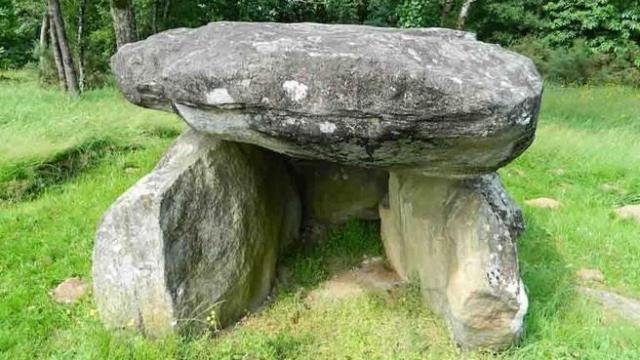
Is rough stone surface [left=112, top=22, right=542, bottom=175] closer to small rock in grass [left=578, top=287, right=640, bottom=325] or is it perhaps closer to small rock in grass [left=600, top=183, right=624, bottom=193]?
small rock in grass [left=578, top=287, right=640, bottom=325]

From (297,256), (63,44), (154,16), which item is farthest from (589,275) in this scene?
(154,16)

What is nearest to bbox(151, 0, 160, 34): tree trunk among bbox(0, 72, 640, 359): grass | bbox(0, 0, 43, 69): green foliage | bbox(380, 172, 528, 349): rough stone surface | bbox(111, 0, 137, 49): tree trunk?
bbox(0, 0, 43, 69): green foliage

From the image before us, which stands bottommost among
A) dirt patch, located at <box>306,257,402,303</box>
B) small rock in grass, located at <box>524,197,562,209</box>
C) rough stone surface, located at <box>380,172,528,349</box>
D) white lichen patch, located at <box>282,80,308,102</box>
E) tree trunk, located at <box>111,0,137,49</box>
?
small rock in grass, located at <box>524,197,562,209</box>

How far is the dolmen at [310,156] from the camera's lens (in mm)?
3432

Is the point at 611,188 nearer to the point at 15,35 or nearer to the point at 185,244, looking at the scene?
the point at 185,244

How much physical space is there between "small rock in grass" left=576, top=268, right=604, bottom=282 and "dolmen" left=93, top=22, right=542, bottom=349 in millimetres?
1249

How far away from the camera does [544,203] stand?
7.17m

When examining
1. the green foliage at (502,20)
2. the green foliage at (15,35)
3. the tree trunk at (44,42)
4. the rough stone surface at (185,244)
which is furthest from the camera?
the green foliage at (15,35)

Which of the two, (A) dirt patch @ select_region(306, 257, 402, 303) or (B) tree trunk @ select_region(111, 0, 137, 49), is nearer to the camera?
(A) dirt patch @ select_region(306, 257, 402, 303)

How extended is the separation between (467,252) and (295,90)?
159cm

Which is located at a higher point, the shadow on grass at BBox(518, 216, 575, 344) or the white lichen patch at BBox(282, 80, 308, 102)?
the white lichen patch at BBox(282, 80, 308, 102)

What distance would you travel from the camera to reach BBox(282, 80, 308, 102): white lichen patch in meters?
3.54

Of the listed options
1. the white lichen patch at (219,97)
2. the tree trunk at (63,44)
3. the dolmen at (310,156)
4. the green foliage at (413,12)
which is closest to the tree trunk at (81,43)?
the tree trunk at (63,44)

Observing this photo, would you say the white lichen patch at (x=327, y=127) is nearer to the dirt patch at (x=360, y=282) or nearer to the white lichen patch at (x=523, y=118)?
the white lichen patch at (x=523, y=118)
